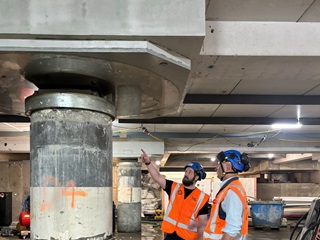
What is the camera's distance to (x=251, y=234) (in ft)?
42.7

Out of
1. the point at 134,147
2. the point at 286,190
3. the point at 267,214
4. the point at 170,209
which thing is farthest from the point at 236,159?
the point at 286,190

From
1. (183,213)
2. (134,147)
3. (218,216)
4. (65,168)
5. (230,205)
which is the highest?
(134,147)

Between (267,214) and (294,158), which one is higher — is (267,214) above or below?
below

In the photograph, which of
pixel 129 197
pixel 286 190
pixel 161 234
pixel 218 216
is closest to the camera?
pixel 218 216

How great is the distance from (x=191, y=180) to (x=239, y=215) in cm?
135

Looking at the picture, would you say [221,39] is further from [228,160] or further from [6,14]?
[6,14]

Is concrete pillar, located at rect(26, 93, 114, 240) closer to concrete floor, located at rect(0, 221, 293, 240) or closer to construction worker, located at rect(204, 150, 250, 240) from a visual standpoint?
construction worker, located at rect(204, 150, 250, 240)

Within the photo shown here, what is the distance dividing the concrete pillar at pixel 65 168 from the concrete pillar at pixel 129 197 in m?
10.7

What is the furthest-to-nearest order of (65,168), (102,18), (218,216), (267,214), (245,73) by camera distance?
(267,214)
(245,73)
(218,216)
(65,168)
(102,18)

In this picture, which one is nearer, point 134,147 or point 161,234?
point 134,147

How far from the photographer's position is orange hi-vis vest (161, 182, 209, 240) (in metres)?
4.72

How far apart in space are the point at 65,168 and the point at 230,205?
1759 millimetres

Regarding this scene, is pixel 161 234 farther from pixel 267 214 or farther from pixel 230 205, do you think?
pixel 230 205

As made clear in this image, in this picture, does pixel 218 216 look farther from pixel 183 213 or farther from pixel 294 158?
pixel 294 158
